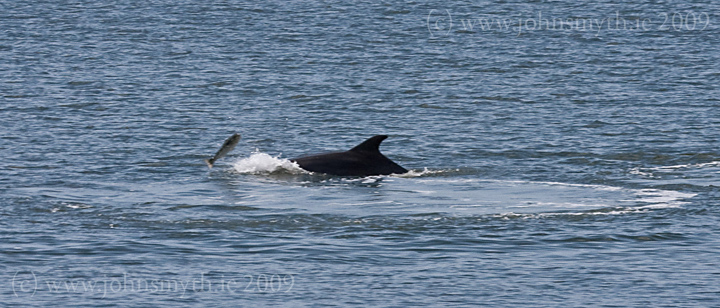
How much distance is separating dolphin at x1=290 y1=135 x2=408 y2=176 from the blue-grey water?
43 centimetres

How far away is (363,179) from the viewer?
22.7 m

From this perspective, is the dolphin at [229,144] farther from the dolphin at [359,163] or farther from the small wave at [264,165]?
the dolphin at [359,163]

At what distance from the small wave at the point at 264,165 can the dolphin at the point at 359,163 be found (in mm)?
184

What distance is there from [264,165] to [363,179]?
2.06 meters

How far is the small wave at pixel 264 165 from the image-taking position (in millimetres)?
23344

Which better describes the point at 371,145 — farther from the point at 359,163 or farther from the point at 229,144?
the point at 229,144

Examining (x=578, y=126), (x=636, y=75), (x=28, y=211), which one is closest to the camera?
(x=28, y=211)

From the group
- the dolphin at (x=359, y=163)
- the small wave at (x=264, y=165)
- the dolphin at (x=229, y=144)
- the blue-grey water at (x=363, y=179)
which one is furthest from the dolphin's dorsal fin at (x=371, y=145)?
the dolphin at (x=229, y=144)

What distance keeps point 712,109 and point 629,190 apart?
11583mm

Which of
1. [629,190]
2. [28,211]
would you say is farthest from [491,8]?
[28,211]

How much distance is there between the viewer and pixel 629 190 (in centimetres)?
2134

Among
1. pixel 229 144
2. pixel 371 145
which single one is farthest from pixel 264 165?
pixel 371 145

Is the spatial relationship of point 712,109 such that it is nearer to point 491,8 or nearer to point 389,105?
point 389,105

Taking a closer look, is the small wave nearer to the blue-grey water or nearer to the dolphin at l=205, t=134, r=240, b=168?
the blue-grey water
